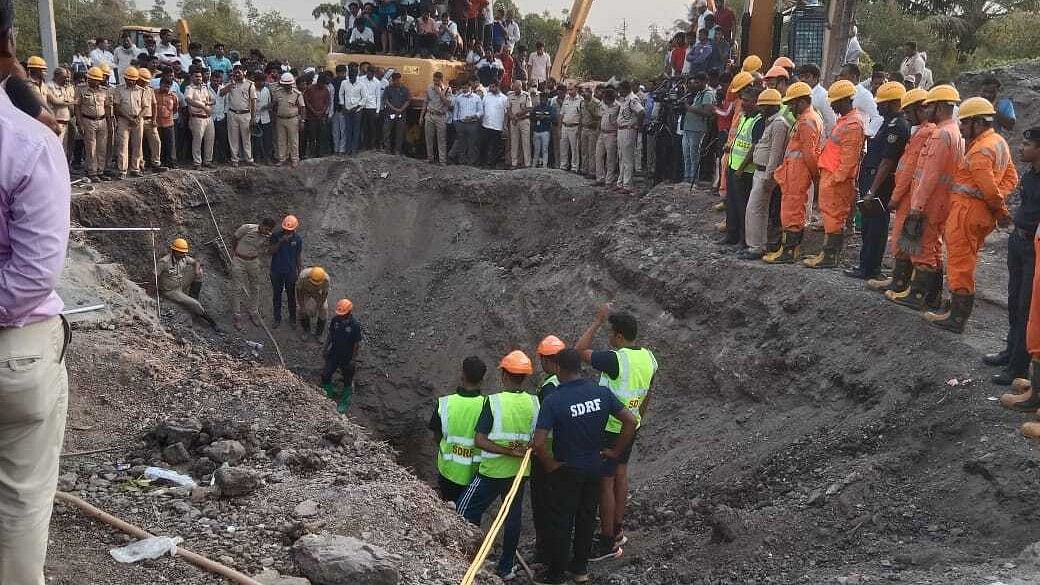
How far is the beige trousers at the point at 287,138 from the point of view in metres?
17.4

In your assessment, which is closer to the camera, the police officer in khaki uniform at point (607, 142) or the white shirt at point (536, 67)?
the police officer in khaki uniform at point (607, 142)

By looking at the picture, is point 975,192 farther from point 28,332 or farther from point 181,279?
point 181,279

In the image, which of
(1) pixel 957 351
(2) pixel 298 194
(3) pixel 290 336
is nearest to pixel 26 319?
(1) pixel 957 351

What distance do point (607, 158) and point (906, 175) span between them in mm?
7528

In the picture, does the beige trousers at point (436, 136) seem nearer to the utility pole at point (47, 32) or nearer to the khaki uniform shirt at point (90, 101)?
the khaki uniform shirt at point (90, 101)

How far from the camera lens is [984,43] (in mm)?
24641

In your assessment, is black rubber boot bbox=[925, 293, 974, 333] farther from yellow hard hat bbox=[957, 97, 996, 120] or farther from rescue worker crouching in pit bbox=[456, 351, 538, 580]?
rescue worker crouching in pit bbox=[456, 351, 538, 580]

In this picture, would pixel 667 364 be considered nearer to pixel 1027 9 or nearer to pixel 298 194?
pixel 298 194

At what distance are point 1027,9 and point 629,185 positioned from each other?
17.5 metres

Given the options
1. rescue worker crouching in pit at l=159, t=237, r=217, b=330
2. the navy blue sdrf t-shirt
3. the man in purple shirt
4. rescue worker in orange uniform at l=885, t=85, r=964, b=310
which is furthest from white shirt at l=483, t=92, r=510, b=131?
the man in purple shirt

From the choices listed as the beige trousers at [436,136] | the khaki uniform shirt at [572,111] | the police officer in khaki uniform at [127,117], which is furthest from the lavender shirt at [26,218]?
the beige trousers at [436,136]

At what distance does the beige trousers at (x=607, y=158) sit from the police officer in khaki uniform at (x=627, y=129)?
286 millimetres

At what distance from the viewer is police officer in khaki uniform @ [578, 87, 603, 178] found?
1662 cm

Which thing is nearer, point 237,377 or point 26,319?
point 26,319
